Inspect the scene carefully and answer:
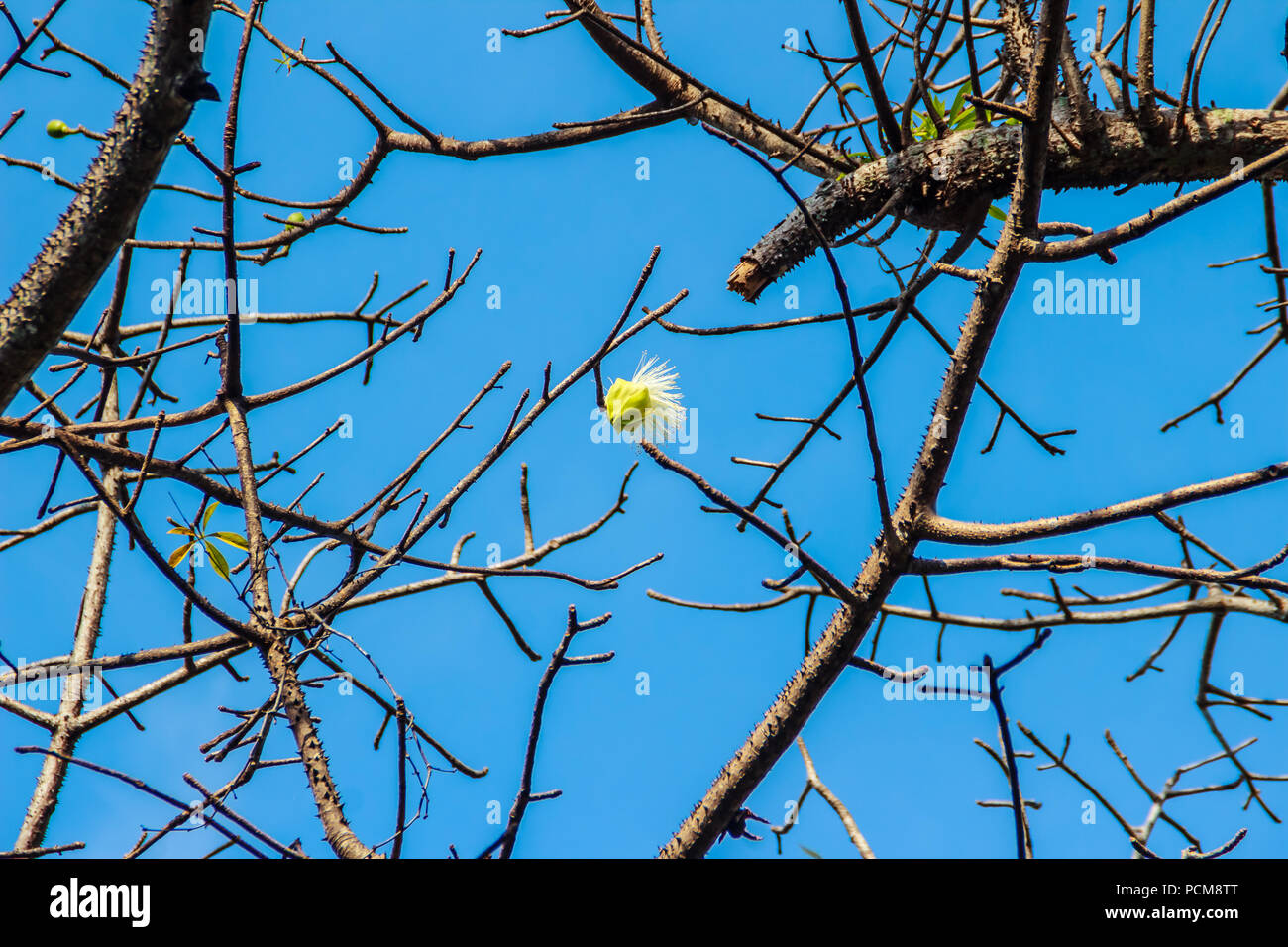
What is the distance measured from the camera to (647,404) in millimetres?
1941

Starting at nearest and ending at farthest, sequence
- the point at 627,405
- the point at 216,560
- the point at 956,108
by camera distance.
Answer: the point at 627,405
the point at 216,560
the point at 956,108

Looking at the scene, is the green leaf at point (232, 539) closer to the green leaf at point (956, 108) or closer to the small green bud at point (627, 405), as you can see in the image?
the small green bud at point (627, 405)

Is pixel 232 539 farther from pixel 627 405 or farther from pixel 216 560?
pixel 627 405

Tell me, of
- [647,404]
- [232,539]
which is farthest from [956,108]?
[232,539]

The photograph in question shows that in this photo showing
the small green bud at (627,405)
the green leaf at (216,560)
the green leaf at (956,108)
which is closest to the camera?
the small green bud at (627,405)

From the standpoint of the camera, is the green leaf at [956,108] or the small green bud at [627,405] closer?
the small green bud at [627,405]

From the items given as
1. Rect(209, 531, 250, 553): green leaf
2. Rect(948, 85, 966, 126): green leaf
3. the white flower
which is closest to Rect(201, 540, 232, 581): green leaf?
Rect(209, 531, 250, 553): green leaf

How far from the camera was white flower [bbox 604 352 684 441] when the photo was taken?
191cm

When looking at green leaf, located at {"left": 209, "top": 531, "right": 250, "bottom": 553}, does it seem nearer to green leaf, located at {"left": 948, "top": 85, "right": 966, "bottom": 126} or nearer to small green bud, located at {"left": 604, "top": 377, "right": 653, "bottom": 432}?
small green bud, located at {"left": 604, "top": 377, "right": 653, "bottom": 432}

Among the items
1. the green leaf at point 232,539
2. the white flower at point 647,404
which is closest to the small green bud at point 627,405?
the white flower at point 647,404

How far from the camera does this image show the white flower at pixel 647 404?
1905 mm
